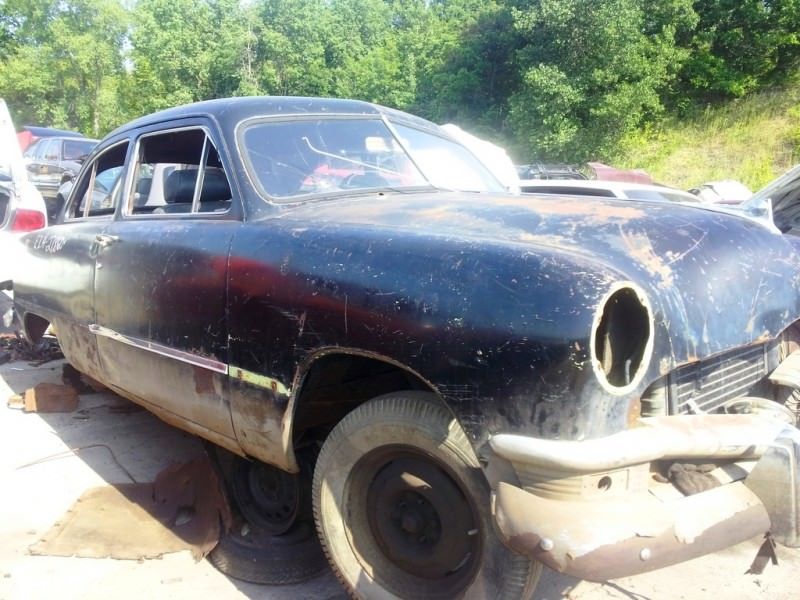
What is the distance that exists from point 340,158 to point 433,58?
87.6 feet

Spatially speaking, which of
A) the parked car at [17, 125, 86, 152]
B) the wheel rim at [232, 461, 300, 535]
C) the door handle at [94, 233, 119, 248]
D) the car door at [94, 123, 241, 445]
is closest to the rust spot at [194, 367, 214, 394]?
the car door at [94, 123, 241, 445]

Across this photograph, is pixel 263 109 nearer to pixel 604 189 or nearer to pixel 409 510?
pixel 409 510

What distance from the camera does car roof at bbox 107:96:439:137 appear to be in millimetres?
3139

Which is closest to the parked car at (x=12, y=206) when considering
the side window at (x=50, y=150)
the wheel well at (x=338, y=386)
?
the wheel well at (x=338, y=386)

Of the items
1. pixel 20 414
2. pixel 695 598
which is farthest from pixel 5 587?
pixel 695 598

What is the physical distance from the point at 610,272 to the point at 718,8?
24.0 metres

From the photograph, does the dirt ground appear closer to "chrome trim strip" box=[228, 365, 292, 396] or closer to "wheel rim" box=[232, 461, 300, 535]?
"wheel rim" box=[232, 461, 300, 535]

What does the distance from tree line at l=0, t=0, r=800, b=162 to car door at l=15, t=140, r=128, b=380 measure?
18.4 metres

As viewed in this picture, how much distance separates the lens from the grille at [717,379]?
7.28 feet

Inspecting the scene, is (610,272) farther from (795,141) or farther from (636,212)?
(795,141)

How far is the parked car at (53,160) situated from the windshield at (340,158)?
34.8ft

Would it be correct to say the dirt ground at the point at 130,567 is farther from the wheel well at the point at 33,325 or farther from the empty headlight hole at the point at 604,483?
the empty headlight hole at the point at 604,483

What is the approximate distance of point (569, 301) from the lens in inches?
70.6

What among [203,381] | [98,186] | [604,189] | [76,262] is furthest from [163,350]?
[604,189]
